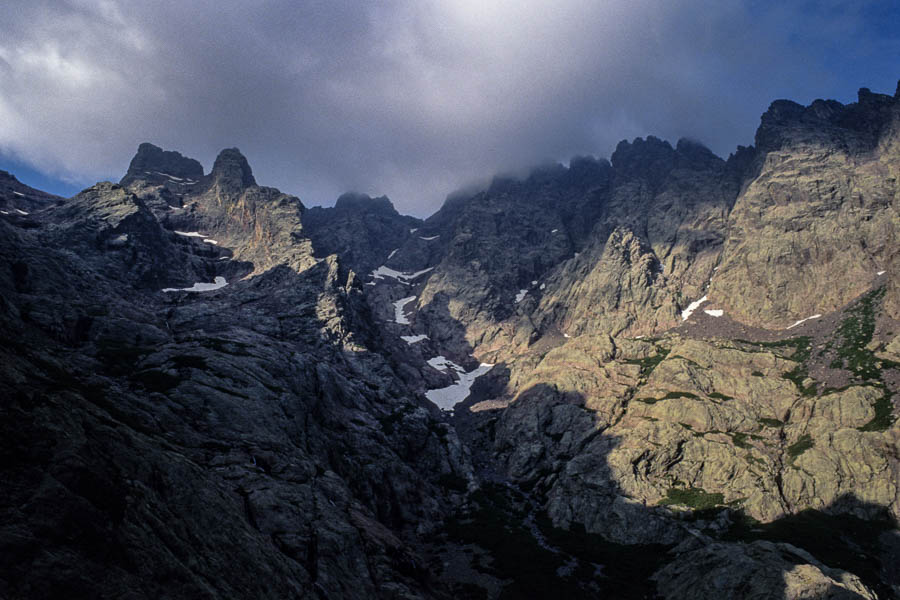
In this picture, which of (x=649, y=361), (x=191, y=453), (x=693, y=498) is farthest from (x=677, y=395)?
(x=191, y=453)

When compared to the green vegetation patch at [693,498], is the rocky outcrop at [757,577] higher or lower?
lower

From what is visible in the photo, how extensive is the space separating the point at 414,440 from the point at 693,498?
6948cm

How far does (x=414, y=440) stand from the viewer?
392 feet

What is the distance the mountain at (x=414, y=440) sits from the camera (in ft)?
69.2

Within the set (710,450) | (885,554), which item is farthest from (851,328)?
(885,554)

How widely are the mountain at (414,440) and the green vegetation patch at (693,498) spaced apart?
1.67 feet

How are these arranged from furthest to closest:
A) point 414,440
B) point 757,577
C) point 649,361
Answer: point 649,361, point 414,440, point 757,577

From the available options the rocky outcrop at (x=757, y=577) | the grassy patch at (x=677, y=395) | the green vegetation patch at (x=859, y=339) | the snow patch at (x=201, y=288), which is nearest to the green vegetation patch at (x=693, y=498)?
the rocky outcrop at (x=757, y=577)

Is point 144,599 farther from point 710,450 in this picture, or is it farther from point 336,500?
point 710,450

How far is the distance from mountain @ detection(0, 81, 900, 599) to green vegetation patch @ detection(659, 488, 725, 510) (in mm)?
508

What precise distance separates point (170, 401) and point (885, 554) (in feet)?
391

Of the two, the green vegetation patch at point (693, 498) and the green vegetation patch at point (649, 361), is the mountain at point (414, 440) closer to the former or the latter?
the green vegetation patch at point (693, 498)

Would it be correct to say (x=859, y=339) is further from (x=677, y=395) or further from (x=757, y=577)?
(x=757, y=577)

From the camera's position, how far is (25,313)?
7019 cm
